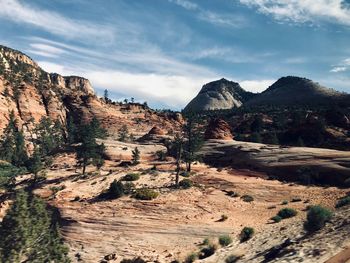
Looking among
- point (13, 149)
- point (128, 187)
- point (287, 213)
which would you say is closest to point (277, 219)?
point (287, 213)

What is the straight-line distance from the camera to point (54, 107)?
171625 millimetres

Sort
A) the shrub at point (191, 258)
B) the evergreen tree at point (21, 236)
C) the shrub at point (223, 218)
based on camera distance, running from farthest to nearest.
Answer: the shrub at point (223, 218), the shrub at point (191, 258), the evergreen tree at point (21, 236)

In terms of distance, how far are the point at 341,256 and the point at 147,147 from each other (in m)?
82.9

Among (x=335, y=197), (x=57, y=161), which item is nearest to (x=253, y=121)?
(x=57, y=161)

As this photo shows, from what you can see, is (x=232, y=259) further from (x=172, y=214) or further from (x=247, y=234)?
(x=172, y=214)

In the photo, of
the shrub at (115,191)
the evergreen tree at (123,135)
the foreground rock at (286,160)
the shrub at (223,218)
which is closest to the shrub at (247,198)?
the shrub at (223,218)

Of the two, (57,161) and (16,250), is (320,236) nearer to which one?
(16,250)

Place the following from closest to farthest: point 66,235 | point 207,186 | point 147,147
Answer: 1. point 66,235
2. point 207,186
3. point 147,147

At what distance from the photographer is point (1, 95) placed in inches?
6043

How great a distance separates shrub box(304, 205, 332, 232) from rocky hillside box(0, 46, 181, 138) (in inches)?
5042

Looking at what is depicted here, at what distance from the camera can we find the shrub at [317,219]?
3284cm

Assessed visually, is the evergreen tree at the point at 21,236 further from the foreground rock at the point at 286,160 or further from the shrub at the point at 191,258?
the foreground rock at the point at 286,160

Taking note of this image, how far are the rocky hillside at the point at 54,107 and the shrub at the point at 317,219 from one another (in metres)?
128

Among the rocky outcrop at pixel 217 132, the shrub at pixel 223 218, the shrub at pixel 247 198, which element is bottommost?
the shrub at pixel 223 218
